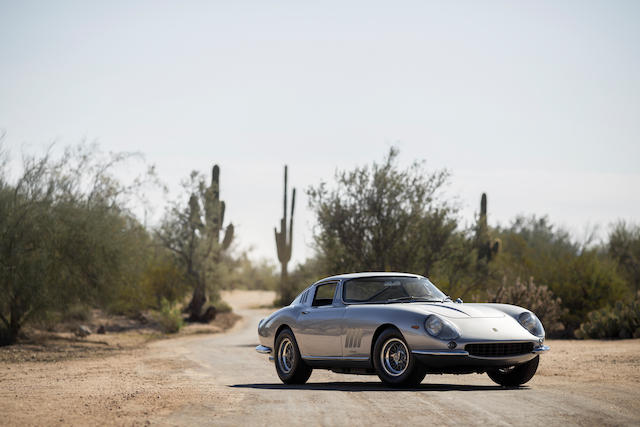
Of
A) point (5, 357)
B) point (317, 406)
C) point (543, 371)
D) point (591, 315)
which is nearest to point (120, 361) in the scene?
point (5, 357)

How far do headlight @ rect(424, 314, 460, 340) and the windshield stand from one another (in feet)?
4.00

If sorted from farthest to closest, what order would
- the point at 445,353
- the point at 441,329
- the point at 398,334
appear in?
1. the point at 398,334
2. the point at 441,329
3. the point at 445,353

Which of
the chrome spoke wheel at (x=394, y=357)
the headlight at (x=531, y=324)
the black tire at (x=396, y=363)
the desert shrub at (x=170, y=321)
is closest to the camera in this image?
the black tire at (x=396, y=363)

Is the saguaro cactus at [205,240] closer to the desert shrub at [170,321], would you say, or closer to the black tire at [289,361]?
the desert shrub at [170,321]

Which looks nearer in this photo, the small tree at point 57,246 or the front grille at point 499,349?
the front grille at point 499,349

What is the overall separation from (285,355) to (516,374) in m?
3.51

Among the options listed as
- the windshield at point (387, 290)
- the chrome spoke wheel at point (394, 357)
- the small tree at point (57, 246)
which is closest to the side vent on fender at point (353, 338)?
the chrome spoke wheel at point (394, 357)

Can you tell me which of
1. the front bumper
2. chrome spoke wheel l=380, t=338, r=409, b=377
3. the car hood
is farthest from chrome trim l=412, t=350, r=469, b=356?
the car hood

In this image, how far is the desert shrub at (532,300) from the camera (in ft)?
89.9

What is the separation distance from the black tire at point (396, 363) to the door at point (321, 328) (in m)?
0.88

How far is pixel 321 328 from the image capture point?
12312mm

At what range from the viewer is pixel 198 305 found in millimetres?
47031

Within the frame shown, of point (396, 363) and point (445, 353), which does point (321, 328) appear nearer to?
point (396, 363)

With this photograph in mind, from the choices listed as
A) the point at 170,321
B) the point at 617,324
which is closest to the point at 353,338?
the point at 617,324
